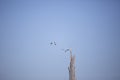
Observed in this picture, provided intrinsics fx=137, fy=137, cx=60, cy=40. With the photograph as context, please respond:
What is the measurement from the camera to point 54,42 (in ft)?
51.6

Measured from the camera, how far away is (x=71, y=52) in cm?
1327

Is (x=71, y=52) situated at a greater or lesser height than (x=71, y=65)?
greater

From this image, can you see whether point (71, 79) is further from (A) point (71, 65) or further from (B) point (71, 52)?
(B) point (71, 52)

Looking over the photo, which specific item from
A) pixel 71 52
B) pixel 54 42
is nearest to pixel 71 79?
pixel 71 52

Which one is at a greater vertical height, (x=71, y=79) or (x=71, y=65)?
(x=71, y=65)

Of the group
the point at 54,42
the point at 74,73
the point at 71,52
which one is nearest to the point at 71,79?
the point at 74,73

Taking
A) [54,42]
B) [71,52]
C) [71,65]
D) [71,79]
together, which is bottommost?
[71,79]

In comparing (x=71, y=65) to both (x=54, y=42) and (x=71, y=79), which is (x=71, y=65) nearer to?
(x=71, y=79)

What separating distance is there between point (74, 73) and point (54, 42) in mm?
4560

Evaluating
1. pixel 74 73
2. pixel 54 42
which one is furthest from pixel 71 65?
pixel 54 42

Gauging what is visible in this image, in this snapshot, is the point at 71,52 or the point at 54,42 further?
the point at 54,42

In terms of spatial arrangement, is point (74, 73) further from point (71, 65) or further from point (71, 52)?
point (71, 52)

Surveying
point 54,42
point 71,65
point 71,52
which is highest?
point 54,42

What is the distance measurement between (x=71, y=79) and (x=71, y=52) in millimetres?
2515
